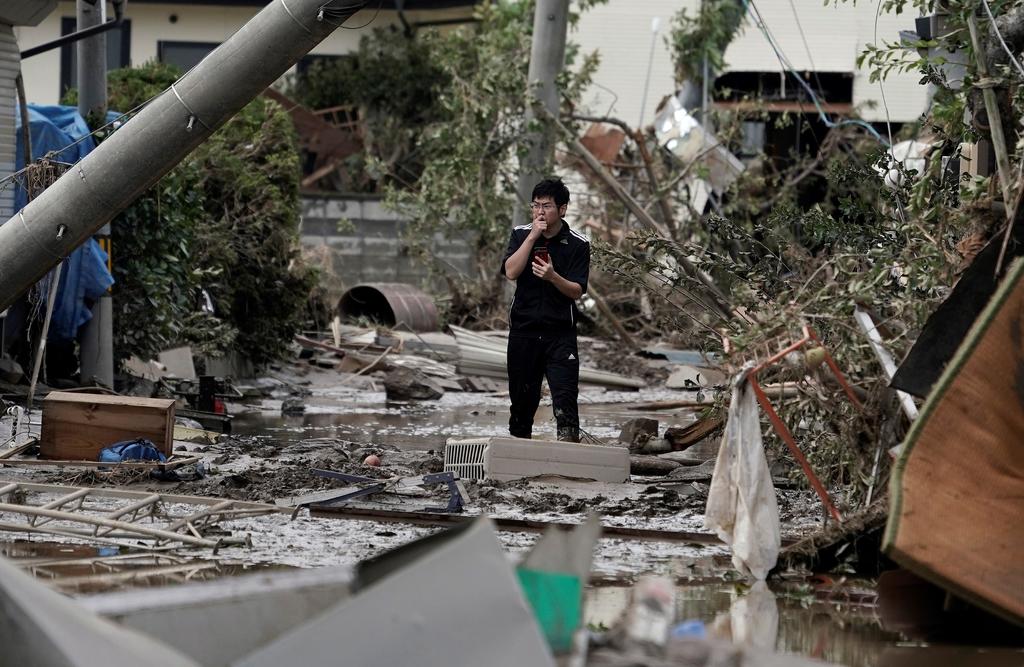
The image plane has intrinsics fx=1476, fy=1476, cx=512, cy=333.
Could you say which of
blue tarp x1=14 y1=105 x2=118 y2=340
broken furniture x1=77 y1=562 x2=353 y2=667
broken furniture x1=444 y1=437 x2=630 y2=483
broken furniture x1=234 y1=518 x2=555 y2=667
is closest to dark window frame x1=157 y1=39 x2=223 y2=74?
blue tarp x1=14 y1=105 x2=118 y2=340

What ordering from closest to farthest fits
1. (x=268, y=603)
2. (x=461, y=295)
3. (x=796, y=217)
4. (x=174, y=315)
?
(x=268, y=603), (x=796, y=217), (x=174, y=315), (x=461, y=295)

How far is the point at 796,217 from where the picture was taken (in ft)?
28.0

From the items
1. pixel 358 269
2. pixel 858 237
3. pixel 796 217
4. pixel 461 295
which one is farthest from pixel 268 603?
pixel 358 269

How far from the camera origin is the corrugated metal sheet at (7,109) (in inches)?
452

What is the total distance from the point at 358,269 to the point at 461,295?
3.15m

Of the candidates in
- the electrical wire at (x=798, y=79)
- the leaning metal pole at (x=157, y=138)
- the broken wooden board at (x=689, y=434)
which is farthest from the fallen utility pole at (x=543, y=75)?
the leaning metal pole at (x=157, y=138)

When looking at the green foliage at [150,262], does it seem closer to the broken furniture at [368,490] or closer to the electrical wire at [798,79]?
A: the broken furniture at [368,490]

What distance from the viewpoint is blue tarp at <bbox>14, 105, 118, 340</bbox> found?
11805 millimetres

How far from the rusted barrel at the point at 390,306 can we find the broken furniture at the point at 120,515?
40.5ft

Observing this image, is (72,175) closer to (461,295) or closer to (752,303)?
(752,303)

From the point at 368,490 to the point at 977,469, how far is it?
12.9 feet

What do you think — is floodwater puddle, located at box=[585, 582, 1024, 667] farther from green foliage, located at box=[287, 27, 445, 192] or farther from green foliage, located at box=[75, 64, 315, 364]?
green foliage, located at box=[287, 27, 445, 192]

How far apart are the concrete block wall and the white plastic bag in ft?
54.9

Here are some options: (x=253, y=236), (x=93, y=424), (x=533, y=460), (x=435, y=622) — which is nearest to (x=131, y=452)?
(x=93, y=424)
